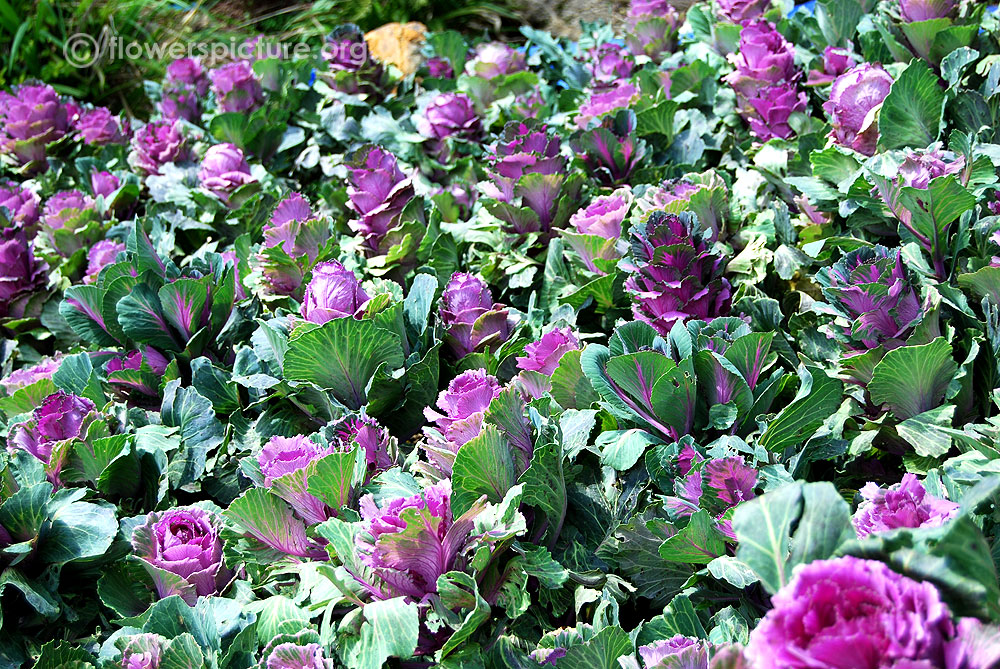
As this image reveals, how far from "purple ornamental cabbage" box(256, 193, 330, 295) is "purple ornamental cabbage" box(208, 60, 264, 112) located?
1.13 meters

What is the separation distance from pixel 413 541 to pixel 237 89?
7.55 feet

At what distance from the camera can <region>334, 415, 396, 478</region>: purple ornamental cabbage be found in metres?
1.49

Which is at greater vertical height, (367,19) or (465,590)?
(465,590)

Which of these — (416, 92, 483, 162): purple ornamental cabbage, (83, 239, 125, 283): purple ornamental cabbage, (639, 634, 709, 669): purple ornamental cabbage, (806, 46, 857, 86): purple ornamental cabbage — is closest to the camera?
(639, 634, 709, 669): purple ornamental cabbage

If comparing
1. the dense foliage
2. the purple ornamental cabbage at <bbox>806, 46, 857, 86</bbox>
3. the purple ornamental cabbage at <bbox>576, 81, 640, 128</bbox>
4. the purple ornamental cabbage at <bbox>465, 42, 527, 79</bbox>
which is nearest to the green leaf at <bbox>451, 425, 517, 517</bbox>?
the dense foliage

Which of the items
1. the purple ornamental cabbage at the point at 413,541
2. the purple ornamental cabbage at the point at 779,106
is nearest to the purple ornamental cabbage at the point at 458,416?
the purple ornamental cabbage at the point at 413,541

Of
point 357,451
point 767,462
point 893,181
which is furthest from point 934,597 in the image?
point 893,181

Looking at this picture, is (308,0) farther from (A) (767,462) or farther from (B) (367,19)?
(A) (767,462)

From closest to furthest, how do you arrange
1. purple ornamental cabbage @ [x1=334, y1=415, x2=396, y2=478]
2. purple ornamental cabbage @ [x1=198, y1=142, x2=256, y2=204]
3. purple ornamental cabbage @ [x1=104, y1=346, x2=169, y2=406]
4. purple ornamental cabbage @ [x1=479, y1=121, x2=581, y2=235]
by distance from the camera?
1. purple ornamental cabbage @ [x1=334, y1=415, x2=396, y2=478]
2. purple ornamental cabbage @ [x1=104, y1=346, x2=169, y2=406]
3. purple ornamental cabbage @ [x1=479, y1=121, x2=581, y2=235]
4. purple ornamental cabbage @ [x1=198, y1=142, x2=256, y2=204]

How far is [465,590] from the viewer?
119 cm

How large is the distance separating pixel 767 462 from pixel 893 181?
654 mm

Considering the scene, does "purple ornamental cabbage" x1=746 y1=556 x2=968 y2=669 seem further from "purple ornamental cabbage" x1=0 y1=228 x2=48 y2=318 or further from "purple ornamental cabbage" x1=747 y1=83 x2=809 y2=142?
"purple ornamental cabbage" x1=0 y1=228 x2=48 y2=318

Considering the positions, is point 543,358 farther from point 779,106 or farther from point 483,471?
point 779,106

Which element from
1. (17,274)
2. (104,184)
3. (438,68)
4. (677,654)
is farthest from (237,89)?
(677,654)
